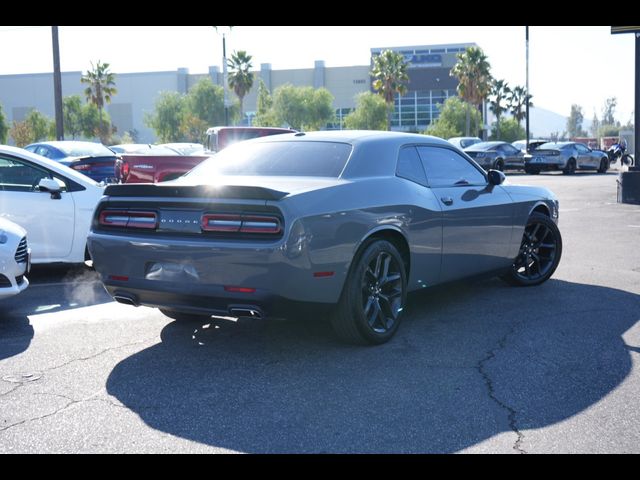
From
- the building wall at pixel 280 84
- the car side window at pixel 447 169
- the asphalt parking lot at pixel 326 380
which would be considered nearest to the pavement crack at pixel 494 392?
the asphalt parking lot at pixel 326 380

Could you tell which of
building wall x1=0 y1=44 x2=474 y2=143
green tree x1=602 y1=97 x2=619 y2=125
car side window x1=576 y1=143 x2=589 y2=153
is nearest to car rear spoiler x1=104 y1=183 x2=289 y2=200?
car side window x1=576 y1=143 x2=589 y2=153

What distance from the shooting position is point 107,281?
5.41 m

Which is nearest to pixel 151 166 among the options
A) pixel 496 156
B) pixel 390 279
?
pixel 390 279

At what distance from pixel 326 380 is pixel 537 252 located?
12.9 feet

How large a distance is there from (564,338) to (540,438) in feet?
6.73

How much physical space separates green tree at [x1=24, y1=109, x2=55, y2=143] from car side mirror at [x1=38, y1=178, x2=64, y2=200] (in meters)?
78.2

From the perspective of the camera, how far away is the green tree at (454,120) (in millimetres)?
80188

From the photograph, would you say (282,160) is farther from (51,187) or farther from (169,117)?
(169,117)

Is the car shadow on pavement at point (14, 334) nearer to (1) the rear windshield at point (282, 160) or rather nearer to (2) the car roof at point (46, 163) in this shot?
(1) the rear windshield at point (282, 160)

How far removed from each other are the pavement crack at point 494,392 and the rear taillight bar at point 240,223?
1.56m

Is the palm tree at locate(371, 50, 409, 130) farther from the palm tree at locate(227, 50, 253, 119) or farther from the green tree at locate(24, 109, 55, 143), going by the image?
the green tree at locate(24, 109, 55, 143)

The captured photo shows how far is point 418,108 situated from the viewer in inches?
3787
